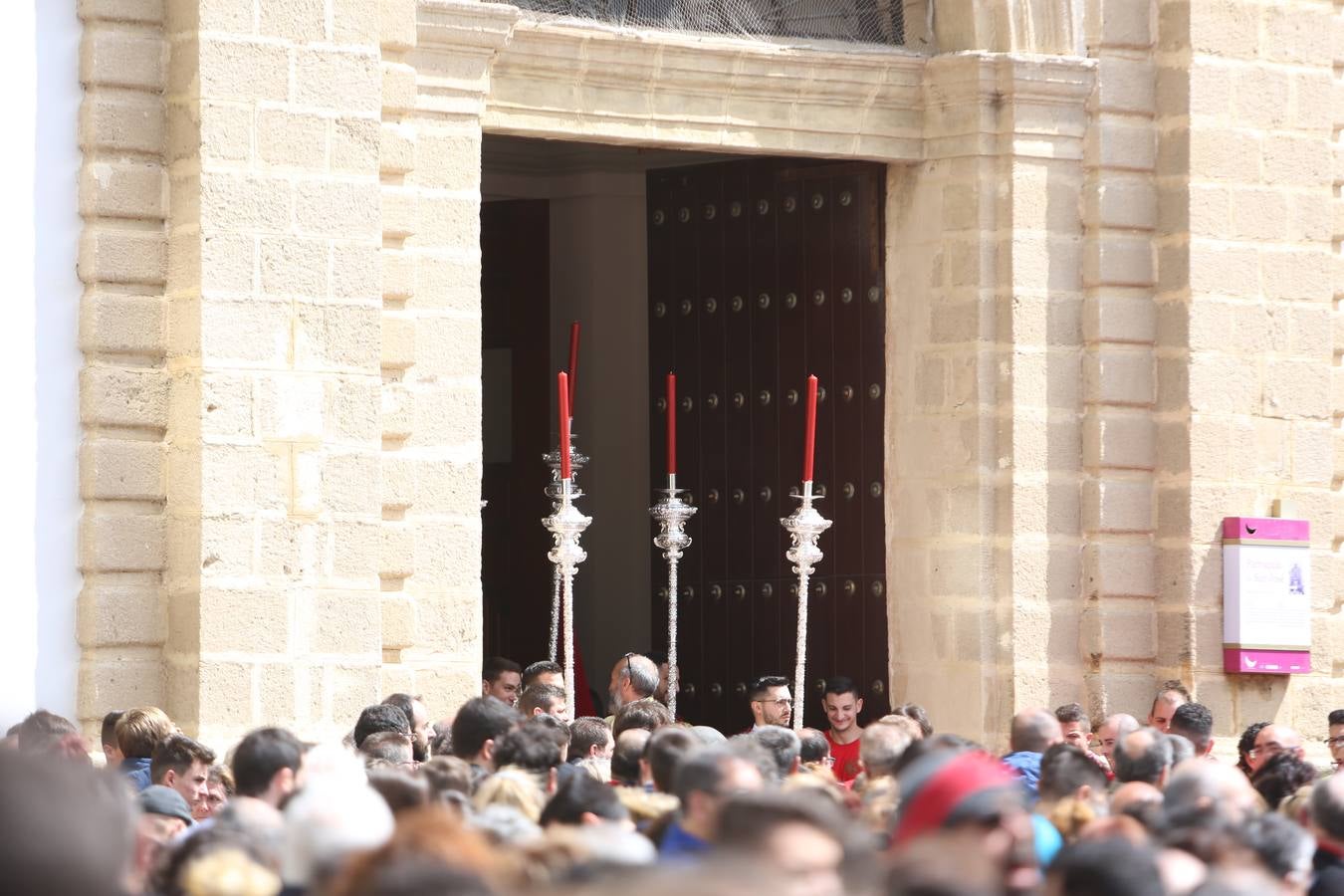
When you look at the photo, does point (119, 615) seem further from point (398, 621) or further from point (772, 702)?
point (772, 702)

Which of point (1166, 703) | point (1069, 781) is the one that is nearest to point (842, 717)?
point (1166, 703)

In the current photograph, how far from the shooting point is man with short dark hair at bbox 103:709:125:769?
299 inches

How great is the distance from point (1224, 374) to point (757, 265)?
225 centimetres

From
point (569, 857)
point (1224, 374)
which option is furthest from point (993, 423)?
point (569, 857)

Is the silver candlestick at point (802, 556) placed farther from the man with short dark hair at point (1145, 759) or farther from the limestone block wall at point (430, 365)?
the man with short dark hair at point (1145, 759)

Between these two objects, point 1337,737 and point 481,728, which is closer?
point 481,728

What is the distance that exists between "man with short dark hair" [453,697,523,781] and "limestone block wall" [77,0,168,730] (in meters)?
2.04

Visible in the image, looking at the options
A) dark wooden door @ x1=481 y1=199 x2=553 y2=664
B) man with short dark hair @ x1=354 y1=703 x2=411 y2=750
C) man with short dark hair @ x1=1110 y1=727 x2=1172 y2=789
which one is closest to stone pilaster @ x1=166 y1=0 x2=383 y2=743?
man with short dark hair @ x1=354 y1=703 x2=411 y2=750

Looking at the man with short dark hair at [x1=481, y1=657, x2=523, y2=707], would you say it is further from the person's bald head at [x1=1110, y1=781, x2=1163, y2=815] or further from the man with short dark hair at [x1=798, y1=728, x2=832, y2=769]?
the person's bald head at [x1=1110, y1=781, x2=1163, y2=815]

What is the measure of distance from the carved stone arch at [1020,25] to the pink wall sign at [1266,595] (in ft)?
7.15

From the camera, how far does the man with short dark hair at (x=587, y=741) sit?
A: 7707 millimetres

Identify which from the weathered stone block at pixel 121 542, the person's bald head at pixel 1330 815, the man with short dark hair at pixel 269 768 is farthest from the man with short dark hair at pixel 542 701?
the person's bald head at pixel 1330 815

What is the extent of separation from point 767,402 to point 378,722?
162 inches

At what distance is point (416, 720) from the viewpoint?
8312 mm
